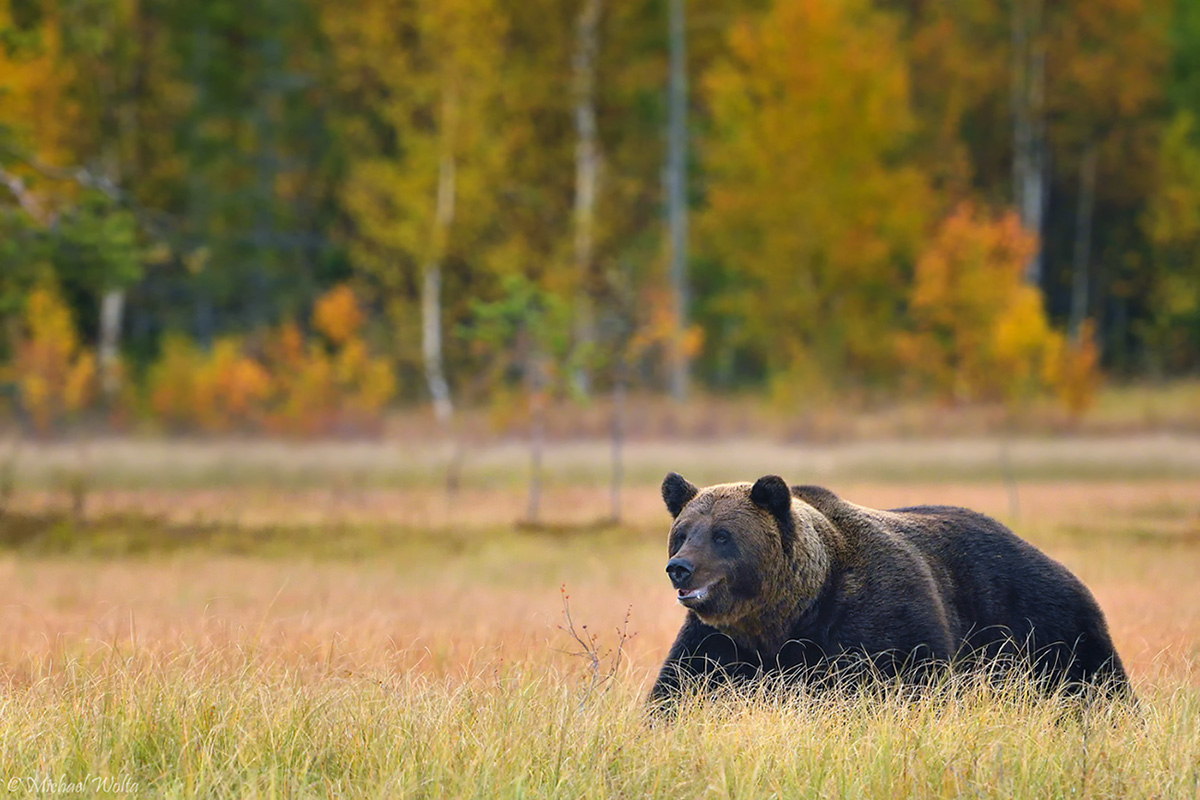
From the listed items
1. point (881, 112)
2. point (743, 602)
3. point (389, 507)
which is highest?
point (881, 112)

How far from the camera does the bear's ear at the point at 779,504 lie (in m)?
6.09

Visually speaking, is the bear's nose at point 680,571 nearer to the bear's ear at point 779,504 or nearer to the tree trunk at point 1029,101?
the bear's ear at point 779,504

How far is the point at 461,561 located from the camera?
45.4 feet

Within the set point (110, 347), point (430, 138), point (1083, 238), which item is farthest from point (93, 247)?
point (1083, 238)

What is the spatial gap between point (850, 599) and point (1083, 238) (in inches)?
1255

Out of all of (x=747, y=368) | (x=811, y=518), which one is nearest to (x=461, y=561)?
(x=811, y=518)

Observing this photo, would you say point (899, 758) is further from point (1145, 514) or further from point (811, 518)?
point (1145, 514)

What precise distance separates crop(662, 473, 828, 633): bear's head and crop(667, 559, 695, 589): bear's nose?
25mm

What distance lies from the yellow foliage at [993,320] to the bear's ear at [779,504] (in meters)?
20.5

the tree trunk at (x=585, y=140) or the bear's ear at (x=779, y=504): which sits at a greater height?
the tree trunk at (x=585, y=140)

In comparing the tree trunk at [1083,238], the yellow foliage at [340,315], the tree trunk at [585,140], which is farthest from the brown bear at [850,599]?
the tree trunk at [1083,238]

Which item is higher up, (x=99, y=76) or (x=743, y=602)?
(x=99, y=76)

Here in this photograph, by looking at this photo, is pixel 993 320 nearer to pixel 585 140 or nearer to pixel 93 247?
pixel 585 140

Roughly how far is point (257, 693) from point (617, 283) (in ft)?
73.1
